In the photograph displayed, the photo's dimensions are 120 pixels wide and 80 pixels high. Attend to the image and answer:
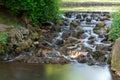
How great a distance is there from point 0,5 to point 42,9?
1802 mm

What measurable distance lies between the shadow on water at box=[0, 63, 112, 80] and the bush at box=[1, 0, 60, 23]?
3.31 metres

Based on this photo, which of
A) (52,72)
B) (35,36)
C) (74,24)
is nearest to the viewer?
(52,72)

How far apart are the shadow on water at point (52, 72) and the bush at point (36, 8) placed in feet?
10.9

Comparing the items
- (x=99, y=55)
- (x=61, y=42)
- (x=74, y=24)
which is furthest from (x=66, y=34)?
(x=99, y=55)

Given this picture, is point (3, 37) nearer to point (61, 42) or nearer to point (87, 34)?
point (61, 42)

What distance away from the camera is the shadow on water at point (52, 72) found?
1225cm

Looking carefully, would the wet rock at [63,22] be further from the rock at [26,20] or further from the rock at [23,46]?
the rock at [23,46]

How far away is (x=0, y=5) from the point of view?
53.7 ft

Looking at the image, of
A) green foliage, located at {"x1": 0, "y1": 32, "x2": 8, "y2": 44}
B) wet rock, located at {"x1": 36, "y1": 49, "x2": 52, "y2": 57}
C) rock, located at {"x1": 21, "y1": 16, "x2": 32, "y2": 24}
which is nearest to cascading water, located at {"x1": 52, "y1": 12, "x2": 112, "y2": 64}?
wet rock, located at {"x1": 36, "y1": 49, "x2": 52, "y2": 57}

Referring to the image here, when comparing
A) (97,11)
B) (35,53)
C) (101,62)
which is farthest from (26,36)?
(97,11)

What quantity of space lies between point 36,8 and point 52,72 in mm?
4335

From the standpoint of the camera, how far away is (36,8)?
16281mm

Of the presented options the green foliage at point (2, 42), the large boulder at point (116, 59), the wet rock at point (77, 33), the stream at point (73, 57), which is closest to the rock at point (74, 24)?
the stream at point (73, 57)

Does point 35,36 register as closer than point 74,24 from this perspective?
Yes
